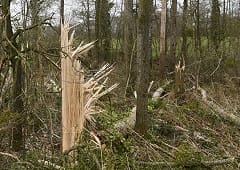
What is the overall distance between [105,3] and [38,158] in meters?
15.0

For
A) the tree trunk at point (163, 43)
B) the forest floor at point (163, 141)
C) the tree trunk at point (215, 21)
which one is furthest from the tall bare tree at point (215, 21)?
the forest floor at point (163, 141)

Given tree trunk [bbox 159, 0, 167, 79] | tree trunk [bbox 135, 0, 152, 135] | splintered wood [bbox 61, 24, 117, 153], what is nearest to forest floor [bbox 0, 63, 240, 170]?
splintered wood [bbox 61, 24, 117, 153]

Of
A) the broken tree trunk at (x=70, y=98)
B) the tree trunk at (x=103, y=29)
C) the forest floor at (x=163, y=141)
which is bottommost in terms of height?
the forest floor at (x=163, y=141)

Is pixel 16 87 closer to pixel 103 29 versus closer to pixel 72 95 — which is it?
pixel 72 95

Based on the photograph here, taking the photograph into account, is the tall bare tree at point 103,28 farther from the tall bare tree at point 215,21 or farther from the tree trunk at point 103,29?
the tall bare tree at point 215,21

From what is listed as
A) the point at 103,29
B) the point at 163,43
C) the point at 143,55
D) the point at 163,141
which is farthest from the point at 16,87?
the point at 103,29

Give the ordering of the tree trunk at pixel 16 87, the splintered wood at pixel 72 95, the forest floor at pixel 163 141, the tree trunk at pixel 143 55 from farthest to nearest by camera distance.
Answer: the tree trunk at pixel 143 55
the tree trunk at pixel 16 87
the splintered wood at pixel 72 95
the forest floor at pixel 163 141

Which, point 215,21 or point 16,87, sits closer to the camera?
point 16,87

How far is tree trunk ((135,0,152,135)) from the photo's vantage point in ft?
24.4

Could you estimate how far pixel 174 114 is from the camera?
32.3 feet

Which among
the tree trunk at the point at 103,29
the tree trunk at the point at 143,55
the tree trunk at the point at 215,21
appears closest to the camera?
the tree trunk at the point at 143,55

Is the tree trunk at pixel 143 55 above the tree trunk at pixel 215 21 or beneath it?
beneath

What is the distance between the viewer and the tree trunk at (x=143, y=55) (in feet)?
24.4

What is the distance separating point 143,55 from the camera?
753 cm
